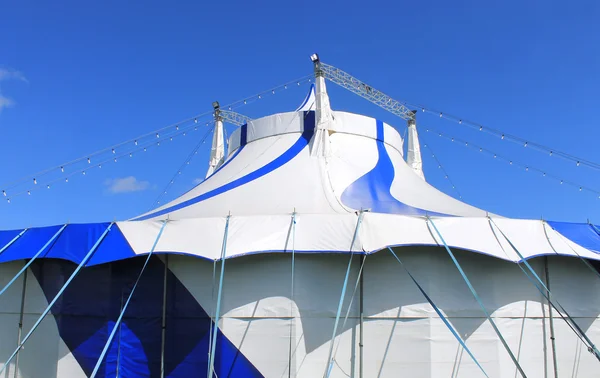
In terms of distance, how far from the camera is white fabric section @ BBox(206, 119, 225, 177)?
8.22 metres

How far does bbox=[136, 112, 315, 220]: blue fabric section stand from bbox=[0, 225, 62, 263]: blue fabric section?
994 mm

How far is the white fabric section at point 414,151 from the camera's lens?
8357 millimetres

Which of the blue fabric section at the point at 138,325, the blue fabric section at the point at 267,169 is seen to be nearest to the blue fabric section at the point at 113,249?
the blue fabric section at the point at 138,325

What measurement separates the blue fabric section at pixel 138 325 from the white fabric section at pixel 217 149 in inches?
143

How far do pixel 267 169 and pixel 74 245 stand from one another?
2498 millimetres

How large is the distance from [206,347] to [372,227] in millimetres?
2042

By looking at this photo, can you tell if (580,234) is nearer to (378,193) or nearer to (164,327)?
(378,193)

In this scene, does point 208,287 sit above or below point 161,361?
above

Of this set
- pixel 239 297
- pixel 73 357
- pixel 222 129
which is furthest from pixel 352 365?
pixel 222 129

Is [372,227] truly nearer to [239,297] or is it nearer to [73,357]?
[239,297]

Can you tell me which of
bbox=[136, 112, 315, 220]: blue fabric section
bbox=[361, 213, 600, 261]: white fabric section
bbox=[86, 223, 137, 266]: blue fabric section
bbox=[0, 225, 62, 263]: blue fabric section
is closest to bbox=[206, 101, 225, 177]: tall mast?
bbox=[136, 112, 315, 220]: blue fabric section

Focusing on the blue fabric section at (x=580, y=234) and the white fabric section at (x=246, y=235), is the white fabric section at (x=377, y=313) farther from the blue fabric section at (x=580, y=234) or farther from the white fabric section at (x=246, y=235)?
the blue fabric section at (x=580, y=234)

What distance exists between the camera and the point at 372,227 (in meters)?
4.29

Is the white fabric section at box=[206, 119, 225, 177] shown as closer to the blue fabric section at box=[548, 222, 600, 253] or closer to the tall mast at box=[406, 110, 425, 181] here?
the tall mast at box=[406, 110, 425, 181]
